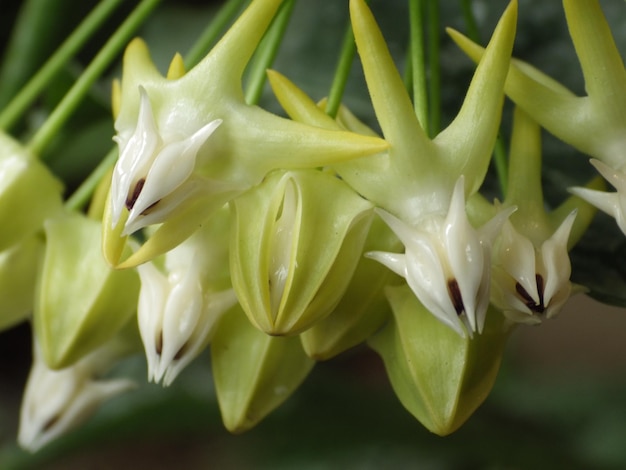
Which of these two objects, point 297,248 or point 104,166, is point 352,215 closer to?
point 297,248

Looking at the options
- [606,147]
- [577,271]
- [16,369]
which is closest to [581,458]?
[577,271]

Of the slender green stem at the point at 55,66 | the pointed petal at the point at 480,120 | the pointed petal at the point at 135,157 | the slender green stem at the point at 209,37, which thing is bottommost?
the pointed petal at the point at 480,120

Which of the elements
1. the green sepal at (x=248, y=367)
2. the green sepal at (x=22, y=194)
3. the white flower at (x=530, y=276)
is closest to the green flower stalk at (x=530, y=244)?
the white flower at (x=530, y=276)

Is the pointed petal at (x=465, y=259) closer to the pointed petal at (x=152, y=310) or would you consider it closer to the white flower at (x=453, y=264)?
the white flower at (x=453, y=264)

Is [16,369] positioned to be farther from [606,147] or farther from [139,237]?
[606,147]

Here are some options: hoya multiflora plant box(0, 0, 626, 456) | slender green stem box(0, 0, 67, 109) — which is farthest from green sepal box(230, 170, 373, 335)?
slender green stem box(0, 0, 67, 109)

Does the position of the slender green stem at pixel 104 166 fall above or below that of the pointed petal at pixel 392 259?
above

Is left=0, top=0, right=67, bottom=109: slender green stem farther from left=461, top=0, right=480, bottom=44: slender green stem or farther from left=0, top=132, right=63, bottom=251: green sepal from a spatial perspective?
left=461, top=0, right=480, bottom=44: slender green stem
